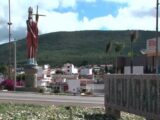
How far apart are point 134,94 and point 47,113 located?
4.11 metres

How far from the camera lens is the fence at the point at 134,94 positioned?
18833 millimetres

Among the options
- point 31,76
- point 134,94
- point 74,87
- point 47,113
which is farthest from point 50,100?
point 31,76

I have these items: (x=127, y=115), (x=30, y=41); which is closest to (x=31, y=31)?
(x=30, y=41)

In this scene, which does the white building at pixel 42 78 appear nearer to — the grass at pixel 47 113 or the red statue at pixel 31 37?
the red statue at pixel 31 37

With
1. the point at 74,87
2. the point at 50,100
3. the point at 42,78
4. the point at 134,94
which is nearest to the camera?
the point at 134,94

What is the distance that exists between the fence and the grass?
2.75 ft

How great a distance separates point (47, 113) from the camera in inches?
931

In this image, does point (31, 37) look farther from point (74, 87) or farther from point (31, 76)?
point (74, 87)

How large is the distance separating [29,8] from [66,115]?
93.6 ft

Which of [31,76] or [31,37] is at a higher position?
[31,37]

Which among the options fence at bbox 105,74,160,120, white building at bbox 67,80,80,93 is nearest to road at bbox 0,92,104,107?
fence at bbox 105,74,160,120

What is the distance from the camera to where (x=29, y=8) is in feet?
168

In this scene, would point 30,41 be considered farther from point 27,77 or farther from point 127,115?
→ point 127,115

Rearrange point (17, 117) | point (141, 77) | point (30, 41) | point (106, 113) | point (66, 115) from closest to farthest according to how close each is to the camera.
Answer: point (141, 77)
point (17, 117)
point (66, 115)
point (106, 113)
point (30, 41)
